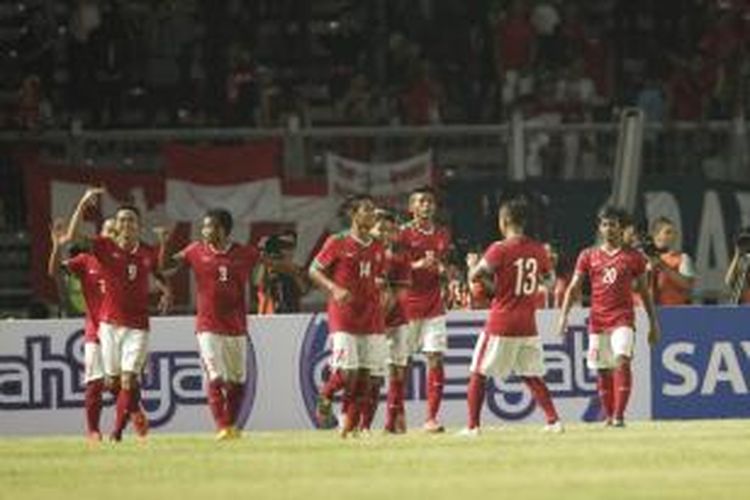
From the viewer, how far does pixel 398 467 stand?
18062 mm

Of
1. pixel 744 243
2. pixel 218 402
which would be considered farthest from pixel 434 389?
pixel 744 243

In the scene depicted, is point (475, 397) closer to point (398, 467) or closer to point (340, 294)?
point (340, 294)

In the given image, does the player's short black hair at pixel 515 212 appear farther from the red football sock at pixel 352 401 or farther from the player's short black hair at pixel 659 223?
the player's short black hair at pixel 659 223

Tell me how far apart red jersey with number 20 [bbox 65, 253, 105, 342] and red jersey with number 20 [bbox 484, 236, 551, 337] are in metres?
3.37

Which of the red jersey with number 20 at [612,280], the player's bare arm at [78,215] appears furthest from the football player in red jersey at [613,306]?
the player's bare arm at [78,215]

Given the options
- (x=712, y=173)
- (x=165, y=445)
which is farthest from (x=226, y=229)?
(x=712, y=173)

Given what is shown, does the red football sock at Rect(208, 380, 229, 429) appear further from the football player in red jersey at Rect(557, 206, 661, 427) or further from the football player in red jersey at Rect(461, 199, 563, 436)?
the football player in red jersey at Rect(557, 206, 661, 427)

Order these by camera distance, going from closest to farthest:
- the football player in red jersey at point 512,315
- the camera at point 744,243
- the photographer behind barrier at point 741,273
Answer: the football player in red jersey at point 512,315
the camera at point 744,243
the photographer behind barrier at point 741,273

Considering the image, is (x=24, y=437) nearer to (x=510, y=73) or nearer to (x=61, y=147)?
(x=61, y=147)

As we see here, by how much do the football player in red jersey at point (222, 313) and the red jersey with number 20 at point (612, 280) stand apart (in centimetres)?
332

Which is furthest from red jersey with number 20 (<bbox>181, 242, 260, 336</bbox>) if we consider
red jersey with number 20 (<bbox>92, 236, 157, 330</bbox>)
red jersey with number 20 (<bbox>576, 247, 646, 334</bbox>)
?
red jersey with number 20 (<bbox>576, 247, 646, 334</bbox>)

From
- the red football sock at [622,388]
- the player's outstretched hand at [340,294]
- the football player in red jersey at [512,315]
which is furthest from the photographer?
the red football sock at [622,388]

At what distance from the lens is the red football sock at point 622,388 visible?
2358 cm

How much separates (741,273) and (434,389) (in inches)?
180
